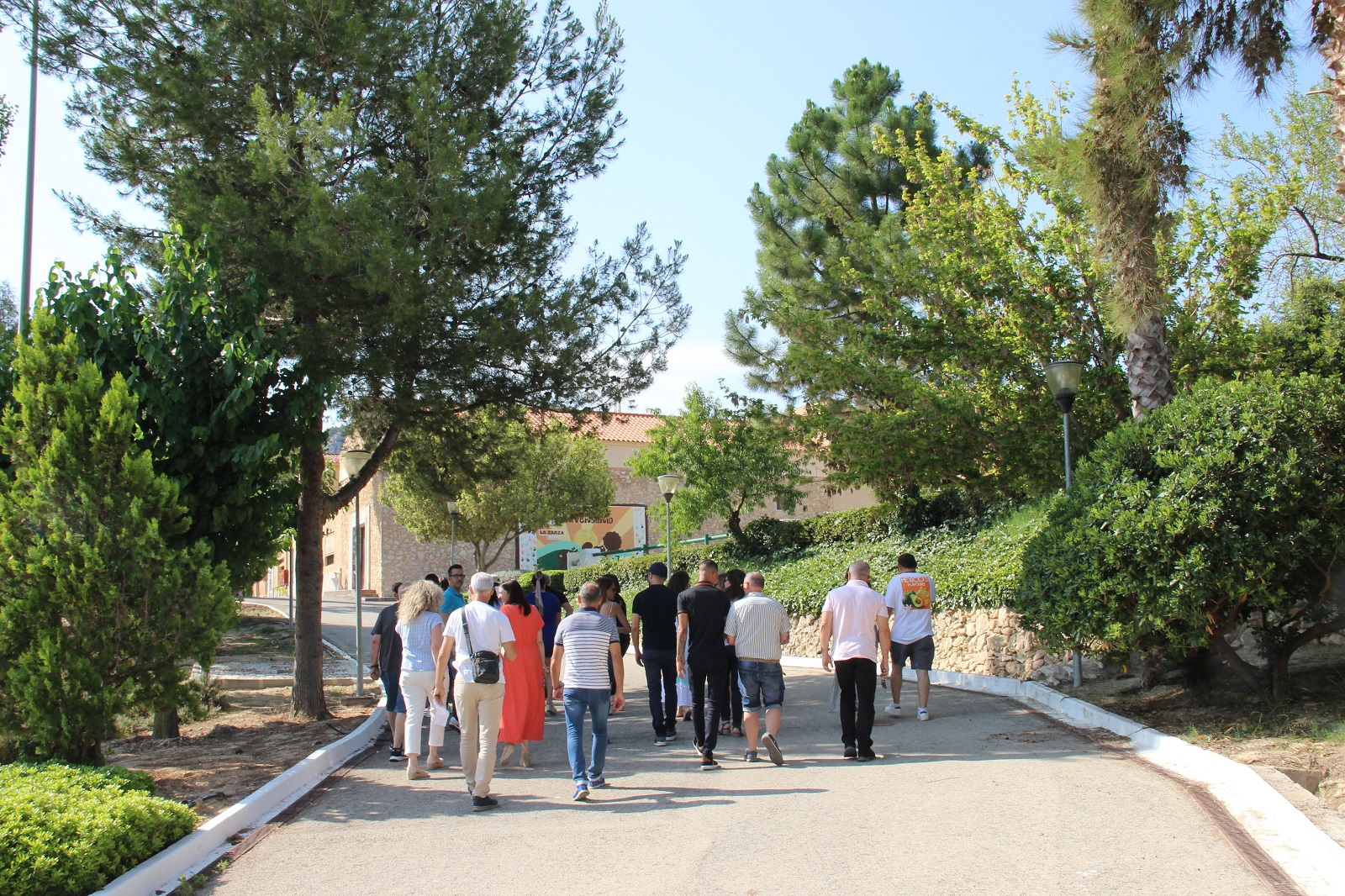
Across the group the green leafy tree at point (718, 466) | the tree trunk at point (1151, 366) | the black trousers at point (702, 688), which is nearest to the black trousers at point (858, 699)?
the black trousers at point (702, 688)

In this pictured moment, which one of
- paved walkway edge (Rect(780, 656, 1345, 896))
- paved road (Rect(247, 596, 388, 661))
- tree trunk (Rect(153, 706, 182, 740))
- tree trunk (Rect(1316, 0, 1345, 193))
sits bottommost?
paved road (Rect(247, 596, 388, 661))

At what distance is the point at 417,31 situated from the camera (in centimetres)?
1162

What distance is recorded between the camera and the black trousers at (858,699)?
28.3 ft

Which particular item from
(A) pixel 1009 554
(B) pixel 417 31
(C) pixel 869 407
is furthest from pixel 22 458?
(C) pixel 869 407

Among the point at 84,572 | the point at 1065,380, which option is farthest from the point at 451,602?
the point at 1065,380

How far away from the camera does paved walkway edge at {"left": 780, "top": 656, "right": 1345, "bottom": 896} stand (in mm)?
5020

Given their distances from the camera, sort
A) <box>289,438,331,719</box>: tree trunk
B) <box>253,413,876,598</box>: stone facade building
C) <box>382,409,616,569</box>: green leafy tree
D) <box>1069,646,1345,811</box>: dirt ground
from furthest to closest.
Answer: <box>253,413,876,598</box>: stone facade building → <box>382,409,616,569</box>: green leafy tree → <box>289,438,331,719</box>: tree trunk → <box>1069,646,1345,811</box>: dirt ground

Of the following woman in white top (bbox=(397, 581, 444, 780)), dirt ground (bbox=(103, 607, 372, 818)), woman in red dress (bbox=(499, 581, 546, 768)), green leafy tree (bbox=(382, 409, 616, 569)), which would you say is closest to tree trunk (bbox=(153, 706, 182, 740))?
dirt ground (bbox=(103, 607, 372, 818))

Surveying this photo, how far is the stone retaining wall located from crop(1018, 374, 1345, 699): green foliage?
11.4 ft

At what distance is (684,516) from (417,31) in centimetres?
1951

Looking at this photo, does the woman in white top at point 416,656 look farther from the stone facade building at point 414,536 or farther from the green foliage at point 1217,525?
the stone facade building at point 414,536

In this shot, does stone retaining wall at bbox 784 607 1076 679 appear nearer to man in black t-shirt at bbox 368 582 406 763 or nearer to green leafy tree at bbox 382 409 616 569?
man in black t-shirt at bbox 368 582 406 763

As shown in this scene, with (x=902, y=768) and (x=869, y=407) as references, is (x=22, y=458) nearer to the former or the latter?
(x=902, y=768)

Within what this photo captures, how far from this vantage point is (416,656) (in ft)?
27.6
